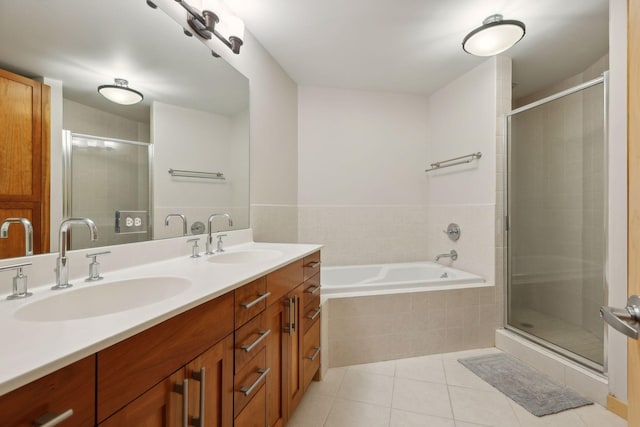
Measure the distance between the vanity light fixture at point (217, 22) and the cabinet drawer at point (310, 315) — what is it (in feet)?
5.29

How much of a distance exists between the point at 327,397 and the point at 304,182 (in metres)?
1.89

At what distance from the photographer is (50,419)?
1.43 feet

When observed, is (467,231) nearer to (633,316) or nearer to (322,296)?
(322,296)

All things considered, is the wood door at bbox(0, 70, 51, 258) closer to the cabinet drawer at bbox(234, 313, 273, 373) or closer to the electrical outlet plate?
the electrical outlet plate

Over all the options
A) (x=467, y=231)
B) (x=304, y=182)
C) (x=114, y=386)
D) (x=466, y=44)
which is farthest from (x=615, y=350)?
(x=304, y=182)

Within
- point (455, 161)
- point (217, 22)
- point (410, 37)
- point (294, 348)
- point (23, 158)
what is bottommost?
point (294, 348)

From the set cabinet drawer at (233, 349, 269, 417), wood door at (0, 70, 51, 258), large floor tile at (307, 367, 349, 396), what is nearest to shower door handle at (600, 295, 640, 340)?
cabinet drawer at (233, 349, 269, 417)

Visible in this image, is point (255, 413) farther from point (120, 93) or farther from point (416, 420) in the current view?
point (120, 93)

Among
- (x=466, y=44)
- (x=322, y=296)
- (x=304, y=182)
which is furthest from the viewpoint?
(x=304, y=182)

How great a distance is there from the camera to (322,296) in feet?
6.75

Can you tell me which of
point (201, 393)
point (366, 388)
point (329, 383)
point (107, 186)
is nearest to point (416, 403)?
point (366, 388)

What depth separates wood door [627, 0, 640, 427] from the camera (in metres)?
0.52

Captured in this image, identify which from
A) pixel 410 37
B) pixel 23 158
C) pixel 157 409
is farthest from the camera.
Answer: pixel 410 37

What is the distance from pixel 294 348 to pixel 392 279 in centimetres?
154
